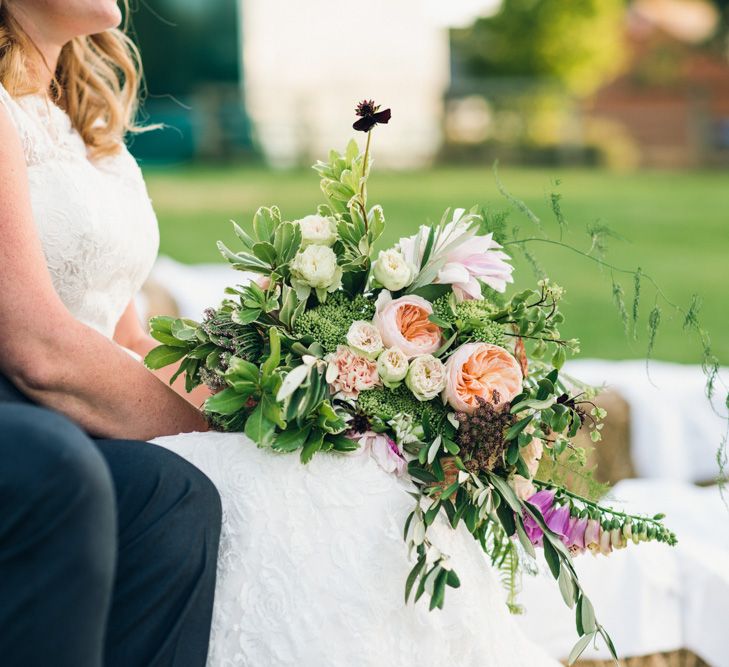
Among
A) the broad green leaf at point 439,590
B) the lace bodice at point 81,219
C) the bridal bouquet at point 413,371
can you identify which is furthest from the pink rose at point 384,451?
the lace bodice at point 81,219

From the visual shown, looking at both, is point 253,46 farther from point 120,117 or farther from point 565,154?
point 120,117

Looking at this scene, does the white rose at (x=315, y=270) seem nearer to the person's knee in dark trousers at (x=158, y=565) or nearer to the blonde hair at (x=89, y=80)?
the person's knee in dark trousers at (x=158, y=565)

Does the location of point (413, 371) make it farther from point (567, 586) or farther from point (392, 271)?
point (567, 586)

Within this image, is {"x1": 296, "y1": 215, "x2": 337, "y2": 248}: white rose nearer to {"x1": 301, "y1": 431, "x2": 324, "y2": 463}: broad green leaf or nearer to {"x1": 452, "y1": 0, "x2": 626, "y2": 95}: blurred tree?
{"x1": 301, "y1": 431, "x2": 324, "y2": 463}: broad green leaf

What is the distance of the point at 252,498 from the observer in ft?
5.59

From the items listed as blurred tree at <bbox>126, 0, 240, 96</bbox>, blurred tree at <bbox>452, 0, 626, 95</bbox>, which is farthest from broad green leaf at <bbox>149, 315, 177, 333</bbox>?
blurred tree at <bbox>452, 0, 626, 95</bbox>

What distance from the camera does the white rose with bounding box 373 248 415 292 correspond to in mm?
1797

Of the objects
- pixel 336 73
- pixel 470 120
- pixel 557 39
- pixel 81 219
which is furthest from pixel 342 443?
pixel 557 39

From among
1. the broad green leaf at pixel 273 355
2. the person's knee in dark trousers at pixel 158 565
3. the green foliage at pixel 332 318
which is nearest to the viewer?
the person's knee in dark trousers at pixel 158 565

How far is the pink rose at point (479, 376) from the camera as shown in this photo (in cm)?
173

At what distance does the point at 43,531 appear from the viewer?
1.36 meters

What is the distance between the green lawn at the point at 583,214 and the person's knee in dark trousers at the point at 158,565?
4.88 m

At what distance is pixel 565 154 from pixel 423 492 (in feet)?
66.4

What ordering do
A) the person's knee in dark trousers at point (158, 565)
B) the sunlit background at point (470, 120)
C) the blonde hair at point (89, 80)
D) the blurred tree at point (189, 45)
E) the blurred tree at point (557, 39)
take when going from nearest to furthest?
the person's knee in dark trousers at point (158, 565), the blonde hair at point (89, 80), the sunlit background at point (470, 120), the blurred tree at point (189, 45), the blurred tree at point (557, 39)
